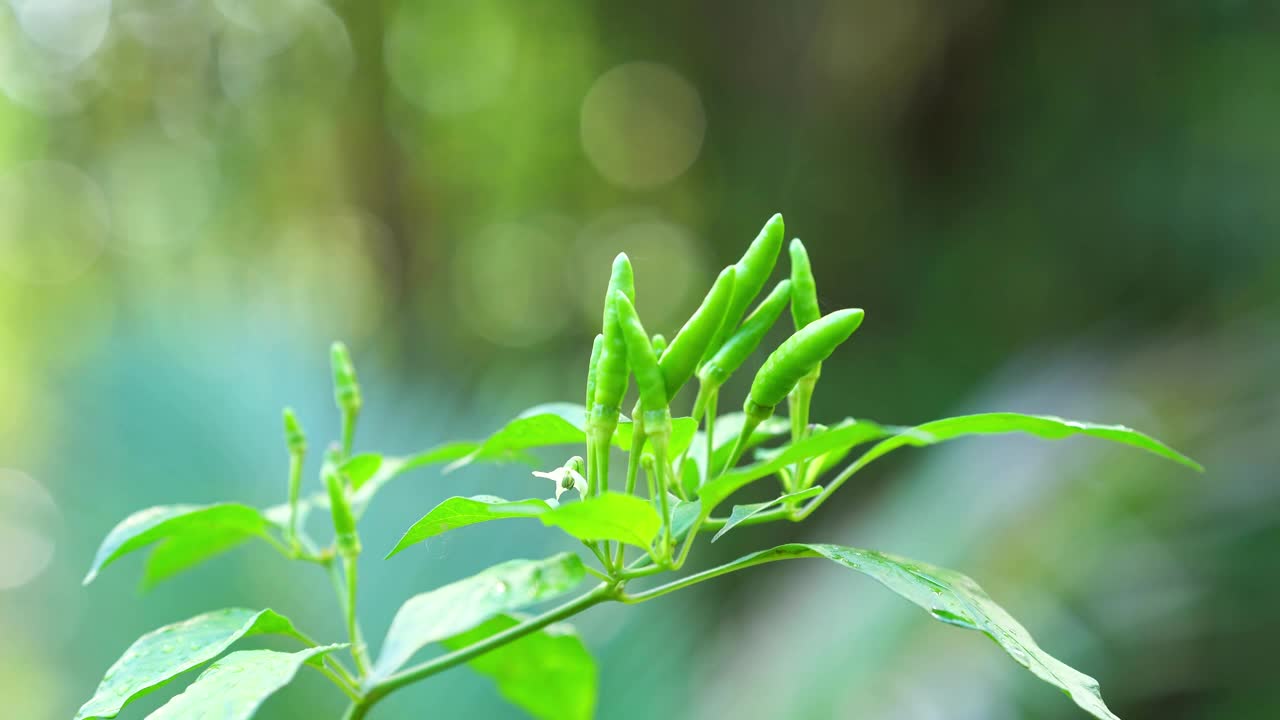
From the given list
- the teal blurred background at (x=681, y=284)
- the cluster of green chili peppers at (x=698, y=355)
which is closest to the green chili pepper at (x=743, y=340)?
the cluster of green chili peppers at (x=698, y=355)

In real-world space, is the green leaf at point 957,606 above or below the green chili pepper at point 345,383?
below

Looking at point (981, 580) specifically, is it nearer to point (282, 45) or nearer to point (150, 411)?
point (150, 411)

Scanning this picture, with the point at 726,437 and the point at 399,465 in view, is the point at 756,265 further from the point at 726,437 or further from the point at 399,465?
the point at 399,465

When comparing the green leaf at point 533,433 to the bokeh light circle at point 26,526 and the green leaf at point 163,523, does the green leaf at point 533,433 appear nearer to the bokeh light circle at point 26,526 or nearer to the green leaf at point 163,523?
the green leaf at point 163,523

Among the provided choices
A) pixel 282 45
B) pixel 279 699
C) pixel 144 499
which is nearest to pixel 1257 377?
pixel 279 699

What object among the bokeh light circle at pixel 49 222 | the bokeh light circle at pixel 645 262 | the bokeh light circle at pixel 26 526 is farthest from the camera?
the bokeh light circle at pixel 49 222

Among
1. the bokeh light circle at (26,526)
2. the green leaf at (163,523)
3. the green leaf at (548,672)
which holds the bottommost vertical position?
the bokeh light circle at (26,526)

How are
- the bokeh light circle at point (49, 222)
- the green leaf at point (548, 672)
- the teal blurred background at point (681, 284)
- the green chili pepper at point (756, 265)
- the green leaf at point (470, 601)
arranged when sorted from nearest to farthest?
the green leaf at point (470, 601) < the green chili pepper at point (756, 265) < the green leaf at point (548, 672) < the teal blurred background at point (681, 284) < the bokeh light circle at point (49, 222)

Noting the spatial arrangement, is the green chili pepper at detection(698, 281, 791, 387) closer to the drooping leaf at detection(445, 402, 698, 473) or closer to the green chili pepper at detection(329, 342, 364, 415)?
the drooping leaf at detection(445, 402, 698, 473)
